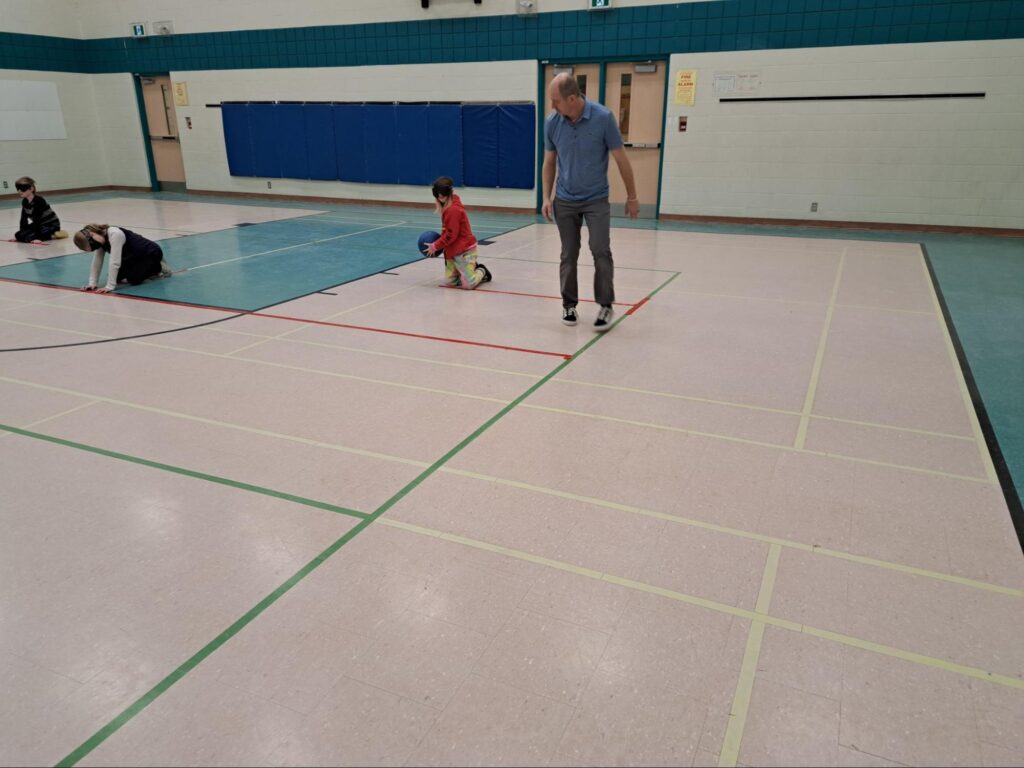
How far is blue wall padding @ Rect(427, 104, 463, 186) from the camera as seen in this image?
38.1 ft

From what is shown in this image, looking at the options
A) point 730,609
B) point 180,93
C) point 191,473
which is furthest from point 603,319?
point 180,93

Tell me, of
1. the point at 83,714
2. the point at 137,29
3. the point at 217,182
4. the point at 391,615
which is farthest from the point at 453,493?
the point at 137,29

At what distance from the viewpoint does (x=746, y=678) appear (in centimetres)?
188

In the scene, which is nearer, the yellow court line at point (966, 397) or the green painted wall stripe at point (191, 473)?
the green painted wall stripe at point (191, 473)

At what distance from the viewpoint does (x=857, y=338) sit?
4.84m

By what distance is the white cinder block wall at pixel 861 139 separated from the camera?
875 cm

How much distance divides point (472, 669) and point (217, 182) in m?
14.4

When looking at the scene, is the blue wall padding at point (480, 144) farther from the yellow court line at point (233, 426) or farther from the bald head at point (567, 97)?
the yellow court line at point (233, 426)

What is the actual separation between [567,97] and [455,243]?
6.80 ft

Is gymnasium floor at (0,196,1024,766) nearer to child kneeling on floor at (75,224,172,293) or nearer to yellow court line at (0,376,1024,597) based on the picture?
yellow court line at (0,376,1024,597)

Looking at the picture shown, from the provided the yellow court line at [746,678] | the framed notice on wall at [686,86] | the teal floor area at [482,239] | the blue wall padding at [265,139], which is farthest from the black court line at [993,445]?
the blue wall padding at [265,139]

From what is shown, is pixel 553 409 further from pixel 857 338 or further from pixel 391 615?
pixel 857 338

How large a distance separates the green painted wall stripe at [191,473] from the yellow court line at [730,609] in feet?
0.74

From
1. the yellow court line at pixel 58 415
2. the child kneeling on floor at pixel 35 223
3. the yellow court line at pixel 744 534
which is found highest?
the child kneeling on floor at pixel 35 223
